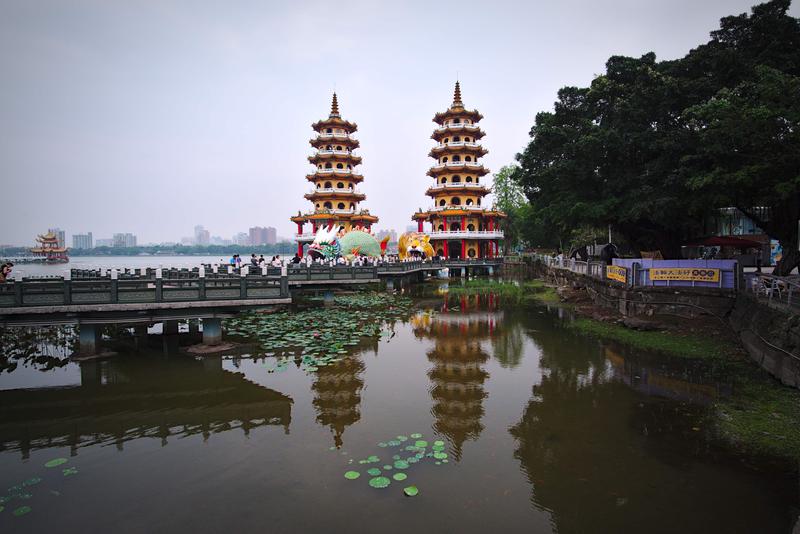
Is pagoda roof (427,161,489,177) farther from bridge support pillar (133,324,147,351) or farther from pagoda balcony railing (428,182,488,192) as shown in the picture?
bridge support pillar (133,324,147,351)

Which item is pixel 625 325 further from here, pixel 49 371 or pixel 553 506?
pixel 49 371

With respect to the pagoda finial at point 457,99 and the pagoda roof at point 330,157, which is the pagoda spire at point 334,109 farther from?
the pagoda finial at point 457,99

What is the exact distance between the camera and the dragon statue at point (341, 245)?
28016mm

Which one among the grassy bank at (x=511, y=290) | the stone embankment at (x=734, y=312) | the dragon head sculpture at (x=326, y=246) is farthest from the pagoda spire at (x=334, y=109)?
the stone embankment at (x=734, y=312)

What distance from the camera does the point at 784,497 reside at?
553cm

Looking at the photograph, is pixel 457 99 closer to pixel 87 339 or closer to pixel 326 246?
pixel 326 246

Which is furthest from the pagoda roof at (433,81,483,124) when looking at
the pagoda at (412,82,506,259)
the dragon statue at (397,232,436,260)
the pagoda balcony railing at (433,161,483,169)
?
the dragon statue at (397,232,436,260)

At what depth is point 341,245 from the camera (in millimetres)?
29688

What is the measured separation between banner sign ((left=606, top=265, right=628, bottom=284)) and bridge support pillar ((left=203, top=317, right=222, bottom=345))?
15145mm

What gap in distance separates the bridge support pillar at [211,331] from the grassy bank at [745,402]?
13244mm

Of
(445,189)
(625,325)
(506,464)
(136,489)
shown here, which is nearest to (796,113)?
(625,325)

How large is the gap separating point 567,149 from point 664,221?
232 inches

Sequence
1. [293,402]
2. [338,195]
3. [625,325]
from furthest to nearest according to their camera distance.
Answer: [338,195] < [625,325] < [293,402]

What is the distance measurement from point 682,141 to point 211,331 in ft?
62.1
